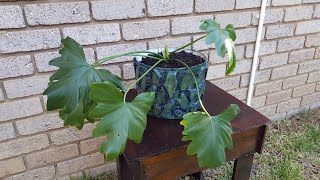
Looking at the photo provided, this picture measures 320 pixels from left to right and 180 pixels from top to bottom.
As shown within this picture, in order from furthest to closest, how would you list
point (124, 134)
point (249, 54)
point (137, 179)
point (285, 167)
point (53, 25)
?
point (249, 54) < point (285, 167) < point (53, 25) < point (137, 179) < point (124, 134)

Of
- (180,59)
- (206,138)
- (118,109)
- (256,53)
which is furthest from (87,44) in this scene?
(256,53)

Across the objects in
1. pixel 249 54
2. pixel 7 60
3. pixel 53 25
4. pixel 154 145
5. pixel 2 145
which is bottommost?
pixel 2 145

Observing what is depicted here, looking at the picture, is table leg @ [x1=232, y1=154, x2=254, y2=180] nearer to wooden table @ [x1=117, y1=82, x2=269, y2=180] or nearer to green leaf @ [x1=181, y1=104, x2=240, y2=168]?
wooden table @ [x1=117, y1=82, x2=269, y2=180]

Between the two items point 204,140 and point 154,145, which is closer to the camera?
point 204,140

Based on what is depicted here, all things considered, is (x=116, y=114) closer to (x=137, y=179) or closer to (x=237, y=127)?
(x=137, y=179)

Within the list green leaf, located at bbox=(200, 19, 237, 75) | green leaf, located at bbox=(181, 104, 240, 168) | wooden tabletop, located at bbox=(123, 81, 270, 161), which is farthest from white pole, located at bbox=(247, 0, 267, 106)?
green leaf, located at bbox=(181, 104, 240, 168)

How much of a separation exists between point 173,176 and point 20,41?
830 mm

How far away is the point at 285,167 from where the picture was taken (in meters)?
1.56

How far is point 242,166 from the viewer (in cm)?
108

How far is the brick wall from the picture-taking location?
1135 millimetres

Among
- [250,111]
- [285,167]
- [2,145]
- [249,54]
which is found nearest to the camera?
[250,111]

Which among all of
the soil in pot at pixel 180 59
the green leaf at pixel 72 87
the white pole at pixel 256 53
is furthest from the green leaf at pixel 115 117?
the white pole at pixel 256 53

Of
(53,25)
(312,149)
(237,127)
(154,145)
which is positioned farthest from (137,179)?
(312,149)

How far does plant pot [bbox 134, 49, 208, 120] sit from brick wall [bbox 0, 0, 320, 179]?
384 millimetres
